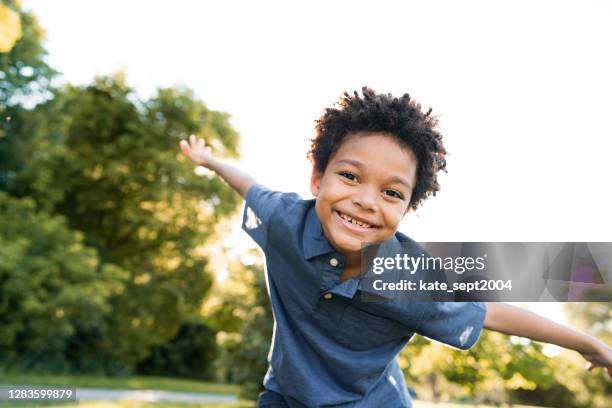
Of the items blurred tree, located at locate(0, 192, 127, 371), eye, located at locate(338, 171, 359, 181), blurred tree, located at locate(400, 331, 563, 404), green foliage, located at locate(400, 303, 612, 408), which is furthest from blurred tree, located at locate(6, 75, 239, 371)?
eye, located at locate(338, 171, 359, 181)

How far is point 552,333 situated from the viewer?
2.46 meters

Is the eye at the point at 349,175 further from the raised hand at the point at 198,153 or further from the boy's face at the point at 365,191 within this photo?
the raised hand at the point at 198,153

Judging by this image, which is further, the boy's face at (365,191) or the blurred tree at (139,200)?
the blurred tree at (139,200)

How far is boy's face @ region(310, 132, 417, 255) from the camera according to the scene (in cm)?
234

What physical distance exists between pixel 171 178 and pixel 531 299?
17219 mm

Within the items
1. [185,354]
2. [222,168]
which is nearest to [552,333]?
[222,168]

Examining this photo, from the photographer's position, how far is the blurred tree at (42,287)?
16.2m

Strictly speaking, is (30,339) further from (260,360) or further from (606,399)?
(606,399)

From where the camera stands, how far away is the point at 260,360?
8844mm

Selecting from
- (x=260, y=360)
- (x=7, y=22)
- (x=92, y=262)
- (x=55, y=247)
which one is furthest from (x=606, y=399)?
(x=7, y=22)

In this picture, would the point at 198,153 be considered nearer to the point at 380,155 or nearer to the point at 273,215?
the point at 273,215

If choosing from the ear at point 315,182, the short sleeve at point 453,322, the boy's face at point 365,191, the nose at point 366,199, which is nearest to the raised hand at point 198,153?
the ear at point 315,182

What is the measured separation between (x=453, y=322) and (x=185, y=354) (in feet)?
71.5

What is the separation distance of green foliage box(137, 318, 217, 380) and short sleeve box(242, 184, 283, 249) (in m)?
20.5
